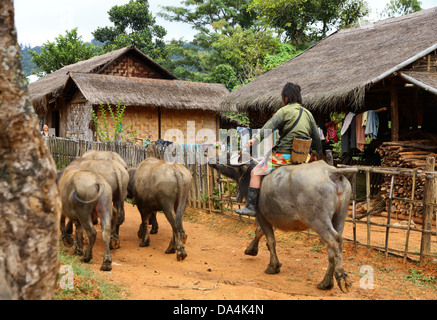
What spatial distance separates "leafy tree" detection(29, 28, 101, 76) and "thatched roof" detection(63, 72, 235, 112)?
12393 millimetres

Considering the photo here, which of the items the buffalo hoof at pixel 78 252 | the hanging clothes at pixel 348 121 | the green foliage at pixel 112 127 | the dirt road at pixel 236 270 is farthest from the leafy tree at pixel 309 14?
the buffalo hoof at pixel 78 252

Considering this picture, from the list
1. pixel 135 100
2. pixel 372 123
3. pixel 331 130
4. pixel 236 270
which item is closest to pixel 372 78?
pixel 372 123

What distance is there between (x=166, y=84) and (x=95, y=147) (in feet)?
24.6

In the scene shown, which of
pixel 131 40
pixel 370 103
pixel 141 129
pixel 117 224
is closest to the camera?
pixel 117 224

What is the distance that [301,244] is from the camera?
318 inches

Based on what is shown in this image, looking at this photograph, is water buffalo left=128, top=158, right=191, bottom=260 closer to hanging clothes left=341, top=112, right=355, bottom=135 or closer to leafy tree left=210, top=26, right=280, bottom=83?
hanging clothes left=341, top=112, right=355, bottom=135

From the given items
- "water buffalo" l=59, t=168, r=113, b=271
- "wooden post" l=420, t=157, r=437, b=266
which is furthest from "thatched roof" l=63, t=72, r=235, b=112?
"wooden post" l=420, t=157, r=437, b=266

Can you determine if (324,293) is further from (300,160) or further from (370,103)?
(370,103)

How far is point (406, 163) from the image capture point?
31.8ft

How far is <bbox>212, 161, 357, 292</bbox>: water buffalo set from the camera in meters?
5.34

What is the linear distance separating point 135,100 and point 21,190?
1548cm

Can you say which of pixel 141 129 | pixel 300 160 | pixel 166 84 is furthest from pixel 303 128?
pixel 166 84

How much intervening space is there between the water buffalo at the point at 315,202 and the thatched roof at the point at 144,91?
12453 mm

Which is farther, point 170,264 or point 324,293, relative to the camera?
point 170,264
